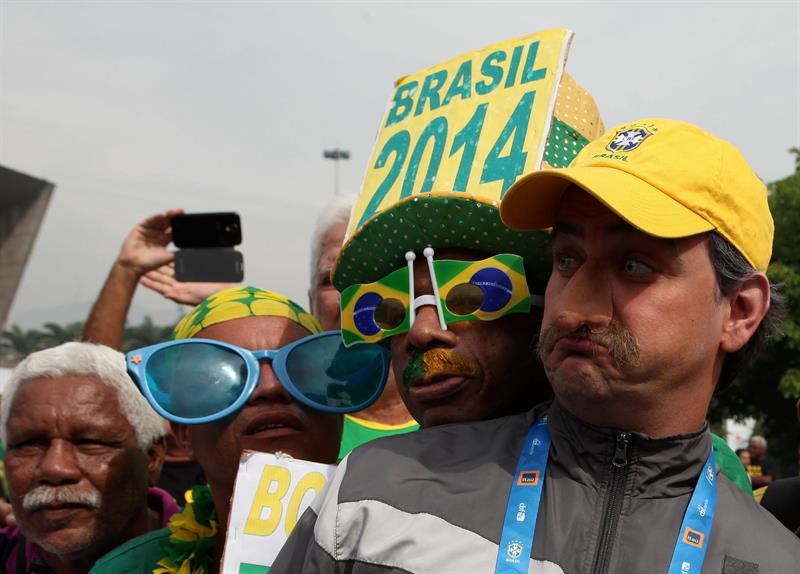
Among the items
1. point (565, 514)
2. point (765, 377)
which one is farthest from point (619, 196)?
point (765, 377)

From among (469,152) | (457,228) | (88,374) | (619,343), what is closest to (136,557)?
(88,374)

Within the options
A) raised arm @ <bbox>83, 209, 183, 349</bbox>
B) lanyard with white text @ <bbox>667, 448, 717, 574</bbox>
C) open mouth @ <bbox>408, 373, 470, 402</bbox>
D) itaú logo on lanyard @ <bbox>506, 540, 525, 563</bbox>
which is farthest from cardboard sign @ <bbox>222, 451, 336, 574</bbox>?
raised arm @ <bbox>83, 209, 183, 349</bbox>

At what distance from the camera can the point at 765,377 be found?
2088 cm

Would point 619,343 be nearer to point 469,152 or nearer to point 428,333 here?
point 428,333

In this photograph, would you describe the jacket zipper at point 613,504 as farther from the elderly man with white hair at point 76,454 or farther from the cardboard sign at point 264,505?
the elderly man with white hair at point 76,454

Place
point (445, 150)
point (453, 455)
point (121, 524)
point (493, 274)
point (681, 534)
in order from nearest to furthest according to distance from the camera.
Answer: point (681, 534) < point (453, 455) < point (493, 274) < point (445, 150) < point (121, 524)

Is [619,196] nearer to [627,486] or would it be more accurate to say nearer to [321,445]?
[627,486]

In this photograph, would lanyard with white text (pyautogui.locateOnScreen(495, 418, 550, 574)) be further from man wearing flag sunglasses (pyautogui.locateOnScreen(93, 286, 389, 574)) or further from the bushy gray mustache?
man wearing flag sunglasses (pyautogui.locateOnScreen(93, 286, 389, 574))

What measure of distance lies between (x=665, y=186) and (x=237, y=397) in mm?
1304

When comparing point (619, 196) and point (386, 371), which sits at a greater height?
point (619, 196)

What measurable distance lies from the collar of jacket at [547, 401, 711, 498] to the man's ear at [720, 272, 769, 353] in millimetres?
230

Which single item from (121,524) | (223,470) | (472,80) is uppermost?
(472,80)

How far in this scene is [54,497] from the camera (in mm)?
2740

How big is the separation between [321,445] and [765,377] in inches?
818
